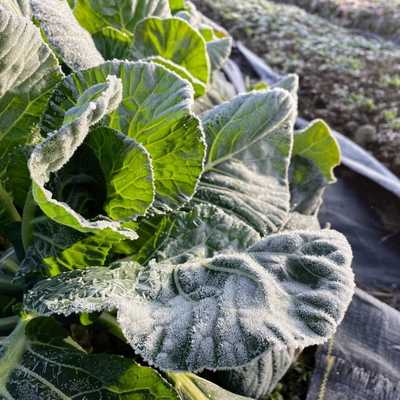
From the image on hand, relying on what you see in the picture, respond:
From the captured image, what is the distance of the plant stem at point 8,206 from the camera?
3.39 feet

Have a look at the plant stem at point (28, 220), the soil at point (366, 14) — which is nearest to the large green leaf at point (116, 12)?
the plant stem at point (28, 220)

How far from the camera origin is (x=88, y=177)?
0.99 metres

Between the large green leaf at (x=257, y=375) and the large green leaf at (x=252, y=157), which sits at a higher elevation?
the large green leaf at (x=252, y=157)

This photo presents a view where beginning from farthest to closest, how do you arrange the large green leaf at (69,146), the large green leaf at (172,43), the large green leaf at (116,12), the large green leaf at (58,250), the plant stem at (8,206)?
the large green leaf at (116,12) → the large green leaf at (172,43) → the plant stem at (8,206) → the large green leaf at (58,250) → the large green leaf at (69,146)

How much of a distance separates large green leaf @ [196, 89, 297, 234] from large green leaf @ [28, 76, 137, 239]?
1.30 ft

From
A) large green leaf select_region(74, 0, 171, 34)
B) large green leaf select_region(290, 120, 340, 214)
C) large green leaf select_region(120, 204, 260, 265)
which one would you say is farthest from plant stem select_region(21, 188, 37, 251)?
large green leaf select_region(290, 120, 340, 214)

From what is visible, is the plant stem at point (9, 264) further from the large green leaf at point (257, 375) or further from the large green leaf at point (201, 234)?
the large green leaf at point (257, 375)

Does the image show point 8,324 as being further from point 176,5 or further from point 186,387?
point 176,5

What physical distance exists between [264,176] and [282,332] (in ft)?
1.71

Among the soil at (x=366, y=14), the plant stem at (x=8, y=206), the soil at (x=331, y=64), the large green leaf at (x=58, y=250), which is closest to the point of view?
the large green leaf at (x=58, y=250)

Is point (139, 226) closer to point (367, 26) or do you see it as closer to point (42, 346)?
point (42, 346)

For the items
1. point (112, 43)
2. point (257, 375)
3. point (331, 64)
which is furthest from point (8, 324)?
point (331, 64)

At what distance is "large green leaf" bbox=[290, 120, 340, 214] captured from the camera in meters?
1.39

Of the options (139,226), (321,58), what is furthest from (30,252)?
(321,58)
